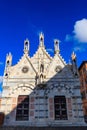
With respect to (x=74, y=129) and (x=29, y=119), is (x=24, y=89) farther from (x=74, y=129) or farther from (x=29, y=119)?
(x=74, y=129)

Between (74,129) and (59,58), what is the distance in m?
7.80

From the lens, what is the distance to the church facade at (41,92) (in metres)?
15.0

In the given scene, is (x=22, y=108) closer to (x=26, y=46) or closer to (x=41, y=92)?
(x=41, y=92)

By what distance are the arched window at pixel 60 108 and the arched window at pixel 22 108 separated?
2.79m

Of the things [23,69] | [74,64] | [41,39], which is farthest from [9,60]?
[74,64]

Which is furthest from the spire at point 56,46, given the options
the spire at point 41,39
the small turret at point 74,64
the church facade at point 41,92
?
the small turret at point 74,64

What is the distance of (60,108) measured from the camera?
1556cm

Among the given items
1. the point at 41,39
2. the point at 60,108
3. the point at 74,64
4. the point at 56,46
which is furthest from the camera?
the point at 41,39

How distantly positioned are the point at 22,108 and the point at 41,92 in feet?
7.88

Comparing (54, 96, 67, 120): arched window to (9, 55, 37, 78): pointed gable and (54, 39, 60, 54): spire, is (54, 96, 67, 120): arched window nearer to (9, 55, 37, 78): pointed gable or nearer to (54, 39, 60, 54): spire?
(9, 55, 37, 78): pointed gable

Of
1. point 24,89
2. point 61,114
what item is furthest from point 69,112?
point 24,89

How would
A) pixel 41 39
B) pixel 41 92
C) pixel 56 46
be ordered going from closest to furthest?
pixel 41 92
pixel 56 46
pixel 41 39

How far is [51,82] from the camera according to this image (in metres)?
16.8

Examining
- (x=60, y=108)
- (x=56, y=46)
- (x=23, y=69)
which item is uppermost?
(x=56, y=46)
